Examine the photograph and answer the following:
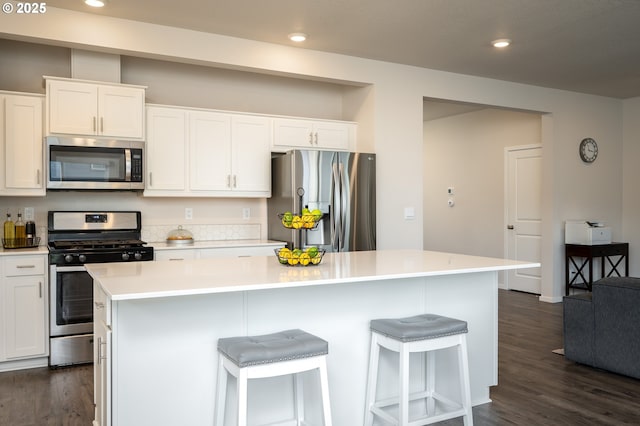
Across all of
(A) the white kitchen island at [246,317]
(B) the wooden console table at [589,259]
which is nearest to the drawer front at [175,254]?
(A) the white kitchen island at [246,317]

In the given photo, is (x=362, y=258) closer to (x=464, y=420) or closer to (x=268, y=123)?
(x=464, y=420)

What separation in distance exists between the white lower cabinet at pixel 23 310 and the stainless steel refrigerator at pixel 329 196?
2.00 metres

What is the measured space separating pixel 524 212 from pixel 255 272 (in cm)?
554

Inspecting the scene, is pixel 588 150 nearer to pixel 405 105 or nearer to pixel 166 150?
pixel 405 105

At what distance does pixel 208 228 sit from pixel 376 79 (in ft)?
7.20

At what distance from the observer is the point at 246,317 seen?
246 cm

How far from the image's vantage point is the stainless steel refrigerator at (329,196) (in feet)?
15.1

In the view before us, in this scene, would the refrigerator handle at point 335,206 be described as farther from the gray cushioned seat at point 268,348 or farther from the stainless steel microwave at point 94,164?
the gray cushioned seat at point 268,348

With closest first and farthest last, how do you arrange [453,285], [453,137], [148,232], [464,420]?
1. [464,420]
2. [453,285]
3. [148,232]
4. [453,137]

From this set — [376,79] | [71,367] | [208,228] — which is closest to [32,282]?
[71,367]

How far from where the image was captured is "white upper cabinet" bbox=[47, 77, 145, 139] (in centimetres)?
392

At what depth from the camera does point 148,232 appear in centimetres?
470

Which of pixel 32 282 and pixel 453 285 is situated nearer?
pixel 453 285

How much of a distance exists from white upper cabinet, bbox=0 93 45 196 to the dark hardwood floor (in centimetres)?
137
